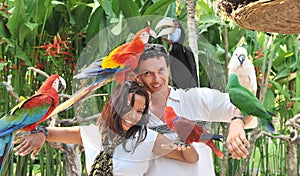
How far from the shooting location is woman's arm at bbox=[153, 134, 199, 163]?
64 centimetres

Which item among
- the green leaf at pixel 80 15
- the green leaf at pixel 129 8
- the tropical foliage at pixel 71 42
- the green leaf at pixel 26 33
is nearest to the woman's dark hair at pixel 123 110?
the tropical foliage at pixel 71 42

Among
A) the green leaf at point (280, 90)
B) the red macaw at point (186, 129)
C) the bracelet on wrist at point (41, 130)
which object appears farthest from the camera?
the green leaf at point (280, 90)

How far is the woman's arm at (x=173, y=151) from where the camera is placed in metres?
0.64

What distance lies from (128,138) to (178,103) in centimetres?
9

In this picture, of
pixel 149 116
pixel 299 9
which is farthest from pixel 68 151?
pixel 299 9

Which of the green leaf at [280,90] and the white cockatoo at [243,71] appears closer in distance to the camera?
the white cockatoo at [243,71]

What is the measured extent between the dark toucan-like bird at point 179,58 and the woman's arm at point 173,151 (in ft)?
0.25

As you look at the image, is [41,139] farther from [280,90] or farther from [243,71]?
[280,90]

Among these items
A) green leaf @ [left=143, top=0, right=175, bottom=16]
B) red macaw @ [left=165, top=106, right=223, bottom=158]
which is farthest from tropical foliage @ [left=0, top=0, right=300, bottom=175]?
red macaw @ [left=165, top=106, right=223, bottom=158]

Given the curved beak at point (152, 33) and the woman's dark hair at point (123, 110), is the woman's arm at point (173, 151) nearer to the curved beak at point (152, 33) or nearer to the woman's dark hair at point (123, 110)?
the woman's dark hair at point (123, 110)

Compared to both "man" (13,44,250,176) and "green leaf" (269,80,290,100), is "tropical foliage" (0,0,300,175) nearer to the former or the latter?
"green leaf" (269,80,290,100)

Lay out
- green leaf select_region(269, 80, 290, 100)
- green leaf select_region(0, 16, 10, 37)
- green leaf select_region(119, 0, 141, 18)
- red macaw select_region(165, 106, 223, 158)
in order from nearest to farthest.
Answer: red macaw select_region(165, 106, 223, 158)
green leaf select_region(119, 0, 141, 18)
green leaf select_region(0, 16, 10, 37)
green leaf select_region(269, 80, 290, 100)

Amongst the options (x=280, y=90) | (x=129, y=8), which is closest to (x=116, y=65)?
(x=129, y=8)

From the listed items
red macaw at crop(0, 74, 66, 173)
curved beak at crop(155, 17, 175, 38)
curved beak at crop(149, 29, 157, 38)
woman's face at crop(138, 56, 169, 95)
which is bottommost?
red macaw at crop(0, 74, 66, 173)
